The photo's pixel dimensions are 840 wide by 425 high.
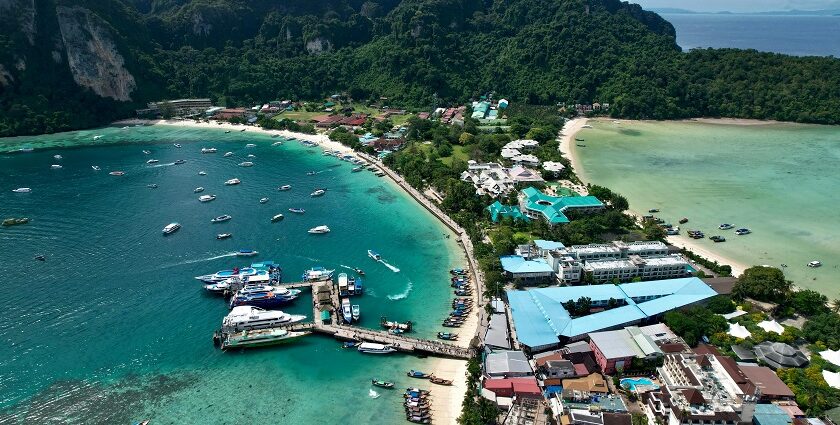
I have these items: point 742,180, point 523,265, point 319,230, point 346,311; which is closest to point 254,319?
point 346,311

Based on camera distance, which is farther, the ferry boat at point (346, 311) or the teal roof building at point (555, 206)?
the teal roof building at point (555, 206)

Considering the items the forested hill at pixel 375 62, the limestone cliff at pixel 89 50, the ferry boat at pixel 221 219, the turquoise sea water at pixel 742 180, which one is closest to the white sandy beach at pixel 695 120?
the turquoise sea water at pixel 742 180

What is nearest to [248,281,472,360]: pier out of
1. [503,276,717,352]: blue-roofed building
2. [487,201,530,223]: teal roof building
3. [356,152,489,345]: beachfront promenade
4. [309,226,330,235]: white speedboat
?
[356,152,489,345]: beachfront promenade

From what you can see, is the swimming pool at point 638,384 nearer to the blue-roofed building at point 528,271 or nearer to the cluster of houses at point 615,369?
the cluster of houses at point 615,369

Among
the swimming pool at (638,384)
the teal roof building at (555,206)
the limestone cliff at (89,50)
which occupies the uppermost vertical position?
the limestone cliff at (89,50)

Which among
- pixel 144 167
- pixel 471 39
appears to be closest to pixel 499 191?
pixel 144 167
